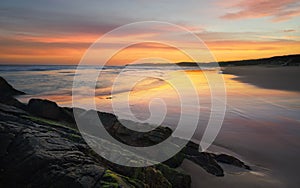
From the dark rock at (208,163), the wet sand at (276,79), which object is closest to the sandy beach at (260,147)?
the dark rock at (208,163)

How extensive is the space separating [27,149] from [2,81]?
1058 centimetres

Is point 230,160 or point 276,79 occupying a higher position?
point 276,79

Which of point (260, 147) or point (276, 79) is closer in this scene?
point (260, 147)

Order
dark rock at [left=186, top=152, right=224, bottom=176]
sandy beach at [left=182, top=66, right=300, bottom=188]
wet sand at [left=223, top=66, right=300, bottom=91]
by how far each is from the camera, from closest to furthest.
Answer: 1. sandy beach at [left=182, top=66, right=300, bottom=188]
2. dark rock at [left=186, top=152, right=224, bottom=176]
3. wet sand at [left=223, top=66, right=300, bottom=91]

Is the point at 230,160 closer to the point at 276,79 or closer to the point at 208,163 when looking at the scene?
the point at 208,163

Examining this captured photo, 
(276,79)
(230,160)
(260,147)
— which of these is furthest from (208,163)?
(276,79)

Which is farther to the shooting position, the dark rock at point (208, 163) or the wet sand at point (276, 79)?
the wet sand at point (276, 79)

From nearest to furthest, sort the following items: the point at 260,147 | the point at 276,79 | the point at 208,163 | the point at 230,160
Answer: the point at 208,163 → the point at 230,160 → the point at 260,147 → the point at 276,79

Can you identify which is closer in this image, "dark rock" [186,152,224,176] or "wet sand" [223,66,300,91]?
"dark rock" [186,152,224,176]

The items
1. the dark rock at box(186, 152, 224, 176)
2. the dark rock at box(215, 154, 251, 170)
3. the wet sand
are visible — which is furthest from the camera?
the wet sand

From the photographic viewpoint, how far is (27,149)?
11.5 ft

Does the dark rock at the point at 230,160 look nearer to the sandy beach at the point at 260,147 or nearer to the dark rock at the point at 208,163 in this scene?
the sandy beach at the point at 260,147

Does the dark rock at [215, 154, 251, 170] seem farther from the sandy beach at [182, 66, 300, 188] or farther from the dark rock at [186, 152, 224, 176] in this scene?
the dark rock at [186, 152, 224, 176]

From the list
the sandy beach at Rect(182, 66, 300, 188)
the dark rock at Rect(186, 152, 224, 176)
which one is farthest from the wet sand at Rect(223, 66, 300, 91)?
the dark rock at Rect(186, 152, 224, 176)
